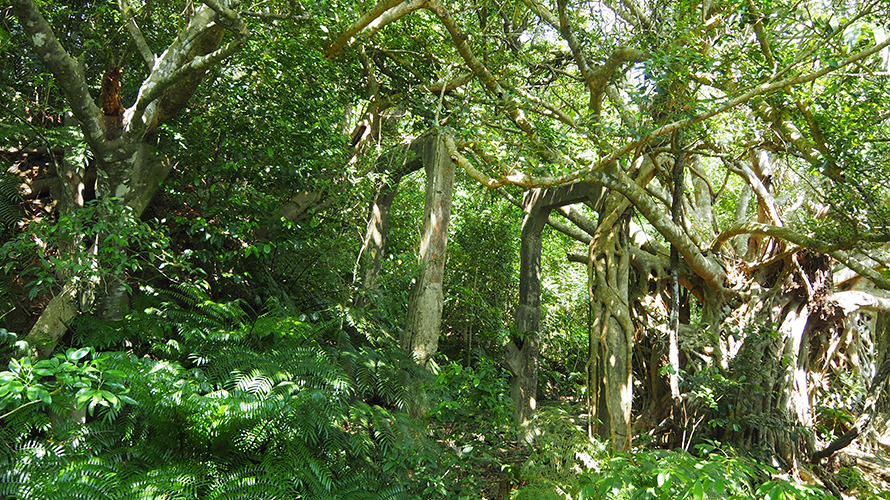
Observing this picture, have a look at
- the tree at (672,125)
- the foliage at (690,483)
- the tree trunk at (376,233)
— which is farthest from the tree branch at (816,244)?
the tree trunk at (376,233)

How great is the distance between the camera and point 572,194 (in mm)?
6598

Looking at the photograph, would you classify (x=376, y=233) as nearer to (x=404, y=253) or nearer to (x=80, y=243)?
(x=404, y=253)

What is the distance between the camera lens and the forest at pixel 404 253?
3.41 m

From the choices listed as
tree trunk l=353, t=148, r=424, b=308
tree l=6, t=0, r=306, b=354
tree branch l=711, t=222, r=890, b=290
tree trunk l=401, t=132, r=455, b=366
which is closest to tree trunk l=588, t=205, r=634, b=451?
tree branch l=711, t=222, r=890, b=290

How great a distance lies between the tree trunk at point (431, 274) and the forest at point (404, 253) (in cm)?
2

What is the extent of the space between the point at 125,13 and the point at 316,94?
64.9 inches

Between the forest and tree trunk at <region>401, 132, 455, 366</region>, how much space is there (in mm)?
23

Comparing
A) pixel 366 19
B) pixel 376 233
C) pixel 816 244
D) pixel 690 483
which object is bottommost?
pixel 690 483

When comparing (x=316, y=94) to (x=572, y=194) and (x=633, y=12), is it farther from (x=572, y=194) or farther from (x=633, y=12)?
(x=633, y=12)

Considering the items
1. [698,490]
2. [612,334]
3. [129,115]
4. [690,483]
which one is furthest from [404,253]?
[698,490]

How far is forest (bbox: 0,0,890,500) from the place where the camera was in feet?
11.2

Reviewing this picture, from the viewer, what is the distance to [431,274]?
4.79 metres

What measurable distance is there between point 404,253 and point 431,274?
1049 mm

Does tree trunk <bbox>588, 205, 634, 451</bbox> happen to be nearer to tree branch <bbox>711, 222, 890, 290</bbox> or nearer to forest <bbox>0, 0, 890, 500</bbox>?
forest <bbox>0, 0, 890, 500</bbox>
